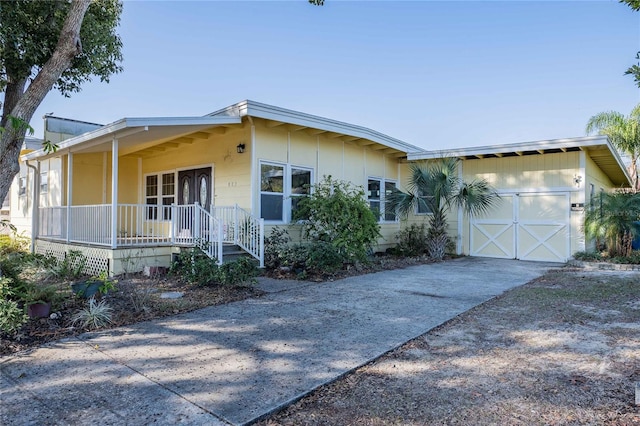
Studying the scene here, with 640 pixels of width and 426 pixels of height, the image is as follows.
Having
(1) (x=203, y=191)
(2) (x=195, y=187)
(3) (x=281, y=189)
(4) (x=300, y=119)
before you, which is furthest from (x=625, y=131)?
(2) (x=195, y=187)

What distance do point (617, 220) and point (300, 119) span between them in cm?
855

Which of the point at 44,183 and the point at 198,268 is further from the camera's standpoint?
the point at 44,183

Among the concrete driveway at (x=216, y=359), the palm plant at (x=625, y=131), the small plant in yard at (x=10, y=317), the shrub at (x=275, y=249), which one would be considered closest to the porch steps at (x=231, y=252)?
the shrub at (x=275, y=249)

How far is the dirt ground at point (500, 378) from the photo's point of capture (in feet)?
8.52

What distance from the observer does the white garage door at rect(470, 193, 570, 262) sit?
35.4ft

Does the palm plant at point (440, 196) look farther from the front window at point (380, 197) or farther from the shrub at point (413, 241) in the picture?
the front window at point (380, 197)

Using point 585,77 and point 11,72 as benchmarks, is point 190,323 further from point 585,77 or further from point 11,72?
point 585,77

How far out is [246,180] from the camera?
9.12 meters

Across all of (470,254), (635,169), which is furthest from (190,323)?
(635,169)

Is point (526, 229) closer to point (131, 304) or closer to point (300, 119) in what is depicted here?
point (300, 119)

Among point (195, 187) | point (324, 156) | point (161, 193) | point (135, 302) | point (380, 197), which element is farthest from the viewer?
point (380, 197)

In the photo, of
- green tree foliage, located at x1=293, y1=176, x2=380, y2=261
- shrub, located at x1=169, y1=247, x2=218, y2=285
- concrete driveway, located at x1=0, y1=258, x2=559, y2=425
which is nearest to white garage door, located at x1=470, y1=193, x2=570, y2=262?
green tree foliage, located at x1=293, y1=176, x2=380, y2=261

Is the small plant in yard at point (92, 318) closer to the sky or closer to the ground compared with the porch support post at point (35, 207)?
closer to the ground

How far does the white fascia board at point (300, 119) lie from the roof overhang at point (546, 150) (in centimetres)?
175
